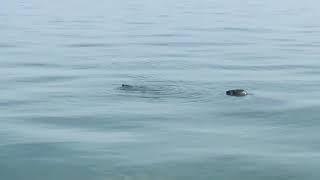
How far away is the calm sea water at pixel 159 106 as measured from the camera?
14.5 metres

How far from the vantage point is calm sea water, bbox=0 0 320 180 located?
569 inches

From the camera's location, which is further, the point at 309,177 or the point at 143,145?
the point at 143,145

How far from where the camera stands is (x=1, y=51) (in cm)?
3222

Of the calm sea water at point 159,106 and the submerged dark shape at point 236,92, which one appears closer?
the calm sea water at point 159,106

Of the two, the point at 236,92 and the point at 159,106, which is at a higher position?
the point at 236,92

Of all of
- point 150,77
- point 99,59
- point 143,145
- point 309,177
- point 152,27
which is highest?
point 152,27

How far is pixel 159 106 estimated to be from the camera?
19.7 metres

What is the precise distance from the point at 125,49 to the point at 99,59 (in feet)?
11.4

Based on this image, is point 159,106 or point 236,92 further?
point 236,92

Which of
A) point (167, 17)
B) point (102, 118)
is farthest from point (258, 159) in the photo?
point (167, 17)

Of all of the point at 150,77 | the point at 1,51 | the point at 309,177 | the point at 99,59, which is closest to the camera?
the point at 309,177

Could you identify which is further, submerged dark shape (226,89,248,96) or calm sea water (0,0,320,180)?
submerged dark shape (226,89,248,96)

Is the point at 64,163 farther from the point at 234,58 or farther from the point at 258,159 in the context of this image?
the point at 234,58

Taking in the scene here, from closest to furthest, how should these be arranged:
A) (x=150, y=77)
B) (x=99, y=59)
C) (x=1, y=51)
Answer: (x=150, y=77) → (x=99, y=59) → (x=1, y=51)
